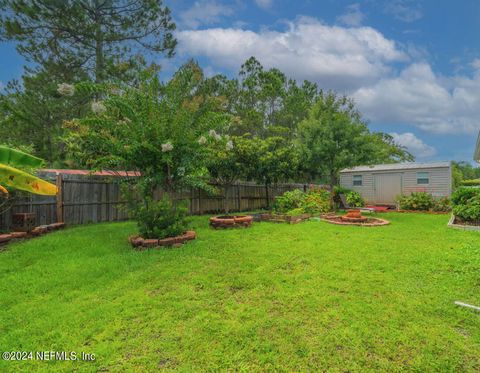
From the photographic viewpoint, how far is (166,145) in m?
5.31

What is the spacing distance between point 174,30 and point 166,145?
1201 centimetres

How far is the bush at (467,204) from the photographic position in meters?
8.09

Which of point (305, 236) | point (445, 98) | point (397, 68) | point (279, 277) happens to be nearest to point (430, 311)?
point (279, 277)

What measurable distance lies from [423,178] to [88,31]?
18.4m

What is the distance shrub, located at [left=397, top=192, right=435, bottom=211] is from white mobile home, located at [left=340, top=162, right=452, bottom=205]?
91 centimetres

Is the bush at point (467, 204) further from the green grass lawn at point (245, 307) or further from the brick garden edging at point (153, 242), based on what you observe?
the brick garden edging at point (153, 242)

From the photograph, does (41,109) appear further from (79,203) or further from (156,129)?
(156,129)

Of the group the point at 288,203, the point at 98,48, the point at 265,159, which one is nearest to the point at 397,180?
the point at 288,203

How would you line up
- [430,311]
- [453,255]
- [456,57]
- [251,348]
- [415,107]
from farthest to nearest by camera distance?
[415,107]
[456,57]
[453,255]
[430,311]
[251,348]

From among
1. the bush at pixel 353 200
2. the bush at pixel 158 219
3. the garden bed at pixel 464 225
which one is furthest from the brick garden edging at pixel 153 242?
the bush at pixel 353 200

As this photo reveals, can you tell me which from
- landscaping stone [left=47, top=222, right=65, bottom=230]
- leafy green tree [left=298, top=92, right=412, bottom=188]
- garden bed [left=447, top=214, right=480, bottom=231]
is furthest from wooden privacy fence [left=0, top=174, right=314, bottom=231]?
garden bed [left=447, top=214, right=480, bottom=231]

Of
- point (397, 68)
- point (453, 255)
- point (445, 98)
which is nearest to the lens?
point (453, 255)

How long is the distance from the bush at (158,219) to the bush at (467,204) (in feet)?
28.3

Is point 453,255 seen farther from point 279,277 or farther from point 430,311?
point 279,277
